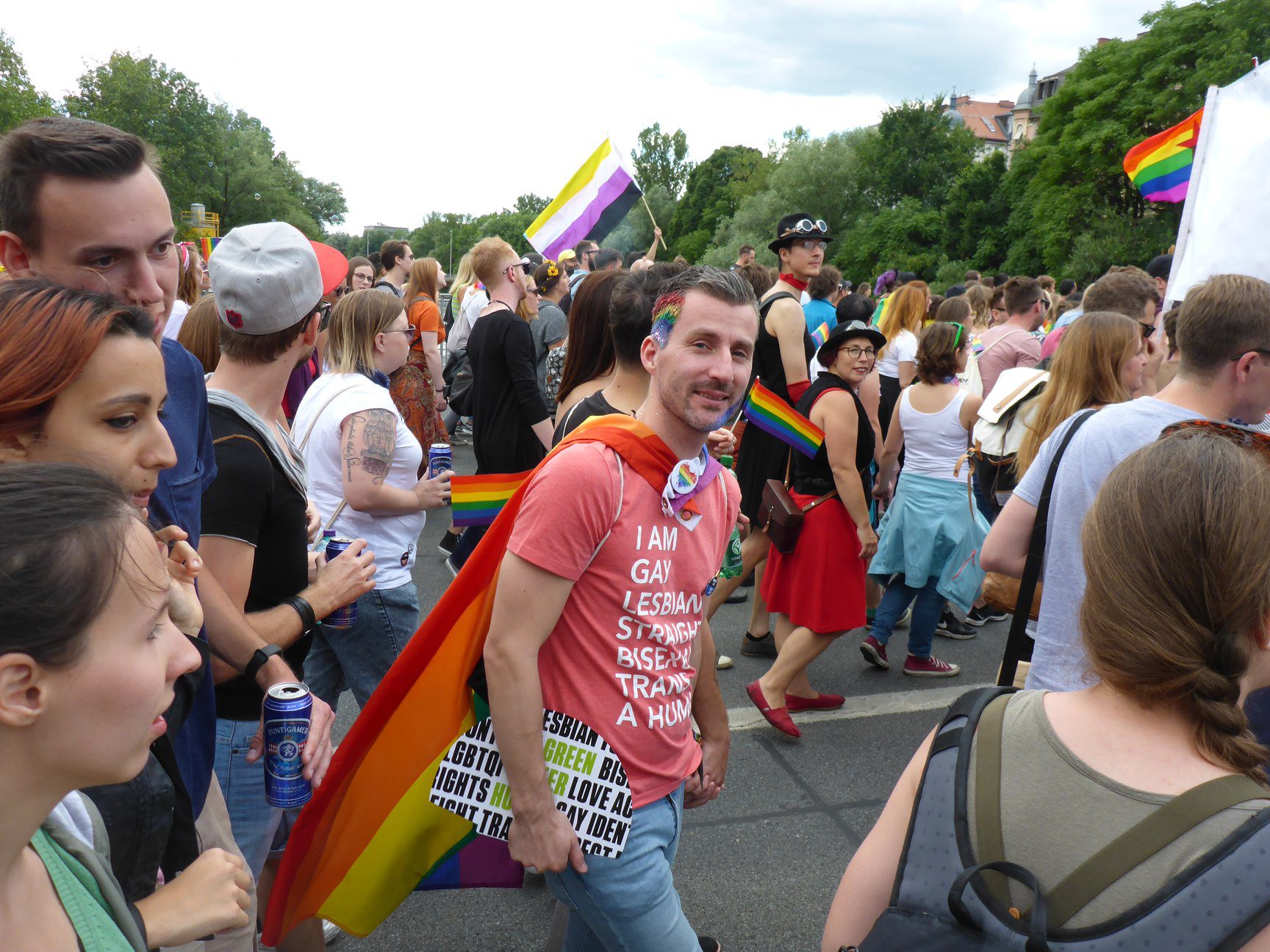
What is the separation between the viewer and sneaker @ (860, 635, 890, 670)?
5.18 metres

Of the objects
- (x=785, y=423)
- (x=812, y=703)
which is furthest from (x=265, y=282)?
(x=812, y=703)

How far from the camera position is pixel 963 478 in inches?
199

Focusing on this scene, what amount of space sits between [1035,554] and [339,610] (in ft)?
6.58

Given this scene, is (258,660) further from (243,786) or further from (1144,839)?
(1144,839)

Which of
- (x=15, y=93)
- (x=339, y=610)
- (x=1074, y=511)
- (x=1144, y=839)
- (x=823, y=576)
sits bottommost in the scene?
(x=823, y=576)

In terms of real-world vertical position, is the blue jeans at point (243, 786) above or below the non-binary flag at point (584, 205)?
below

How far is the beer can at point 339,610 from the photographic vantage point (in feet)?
7.90

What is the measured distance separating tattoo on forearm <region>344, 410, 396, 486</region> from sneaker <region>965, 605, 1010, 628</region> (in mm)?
4352

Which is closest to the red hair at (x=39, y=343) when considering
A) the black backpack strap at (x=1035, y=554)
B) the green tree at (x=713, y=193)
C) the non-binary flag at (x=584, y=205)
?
the black backpack strap at (x=1035, y=554)

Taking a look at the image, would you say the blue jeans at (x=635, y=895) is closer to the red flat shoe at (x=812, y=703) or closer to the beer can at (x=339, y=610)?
the beer can at (x=339, y=610)

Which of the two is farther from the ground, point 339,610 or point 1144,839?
point 1144,839

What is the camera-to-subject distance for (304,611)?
2238 millimetres

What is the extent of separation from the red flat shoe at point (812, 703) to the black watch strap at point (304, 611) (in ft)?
9.81

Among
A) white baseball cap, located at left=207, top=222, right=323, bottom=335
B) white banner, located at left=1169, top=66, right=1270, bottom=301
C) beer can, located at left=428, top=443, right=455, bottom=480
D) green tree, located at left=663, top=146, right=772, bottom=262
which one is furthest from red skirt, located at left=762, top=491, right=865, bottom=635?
green tree, located at left=663, top=146, right=772, bottom=262
